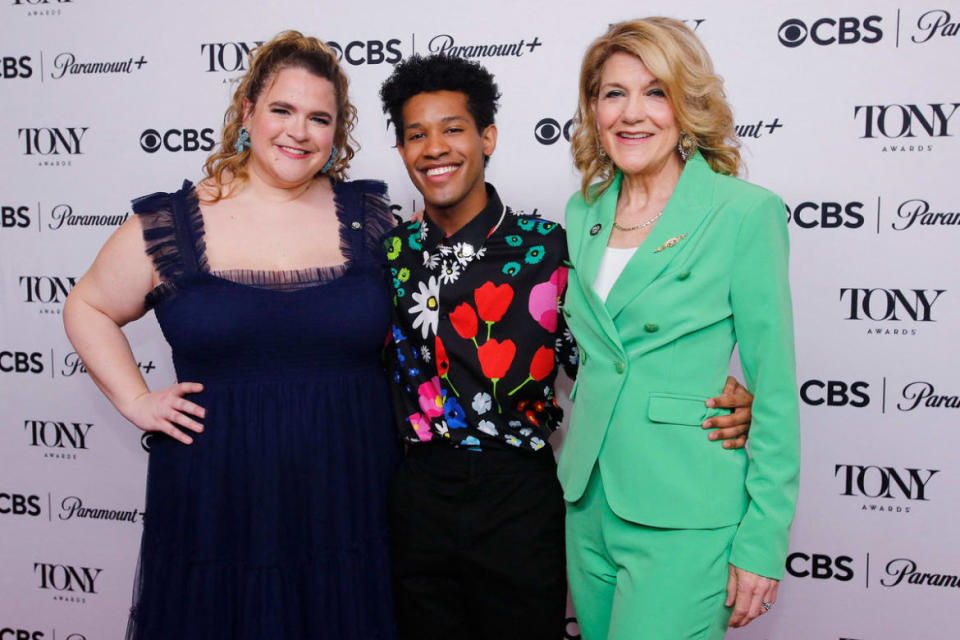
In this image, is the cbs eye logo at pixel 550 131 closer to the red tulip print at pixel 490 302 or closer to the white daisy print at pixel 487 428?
the red tulip print at pixel 490 302

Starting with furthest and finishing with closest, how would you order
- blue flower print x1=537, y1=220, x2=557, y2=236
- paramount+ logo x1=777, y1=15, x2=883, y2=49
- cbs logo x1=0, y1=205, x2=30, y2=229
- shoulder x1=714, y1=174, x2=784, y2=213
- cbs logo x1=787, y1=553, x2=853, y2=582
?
cbs logo x1=0, y1=205, x2=30, y2=229 < cbs logo x1=787, y1=553, x2=853, y2=582 < paramount+ logo x1=777, y1=15, x2=883, y2=49 < blue flower print x1=537, y1=220, x2=557, y2=236 < shoulder x1=714, y1=174, x2=784, y2=213

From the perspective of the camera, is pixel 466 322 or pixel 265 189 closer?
pixel 466 322

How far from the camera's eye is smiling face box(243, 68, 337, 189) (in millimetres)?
1618

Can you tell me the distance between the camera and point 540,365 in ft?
5.15

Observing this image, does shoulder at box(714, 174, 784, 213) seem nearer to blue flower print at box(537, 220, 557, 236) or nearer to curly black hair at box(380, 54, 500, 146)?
blue flower print at box(537, 220, 557, 236)

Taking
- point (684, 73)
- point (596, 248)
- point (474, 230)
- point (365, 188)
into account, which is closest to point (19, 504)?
point (365, 188)

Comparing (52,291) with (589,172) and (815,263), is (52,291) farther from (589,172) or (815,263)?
(815,263)

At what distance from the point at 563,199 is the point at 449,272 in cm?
78

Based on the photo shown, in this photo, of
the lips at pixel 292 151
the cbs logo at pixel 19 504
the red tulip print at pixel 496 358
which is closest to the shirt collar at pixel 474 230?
the red tulip print at pixel 496 358

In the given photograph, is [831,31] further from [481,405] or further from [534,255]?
[481,405]

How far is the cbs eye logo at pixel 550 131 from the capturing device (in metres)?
2.21

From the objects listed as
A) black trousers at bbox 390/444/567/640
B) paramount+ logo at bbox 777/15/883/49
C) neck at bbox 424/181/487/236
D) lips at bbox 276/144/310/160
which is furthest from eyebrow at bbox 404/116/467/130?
paramount+ logo at bbox 777/15/883/49

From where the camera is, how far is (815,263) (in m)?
2.11

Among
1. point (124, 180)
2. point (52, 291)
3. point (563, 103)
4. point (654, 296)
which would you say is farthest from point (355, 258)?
point (52, 291)
